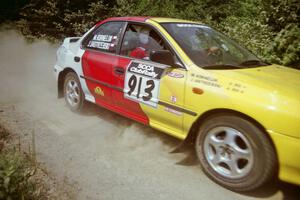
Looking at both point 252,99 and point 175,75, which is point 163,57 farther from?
point 252,99

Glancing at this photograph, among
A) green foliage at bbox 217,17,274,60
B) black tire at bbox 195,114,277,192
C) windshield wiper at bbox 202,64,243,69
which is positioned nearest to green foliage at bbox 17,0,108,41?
green foliage at bbox 217,17,274,60

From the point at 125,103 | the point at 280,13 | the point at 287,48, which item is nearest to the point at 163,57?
the point at 125,103

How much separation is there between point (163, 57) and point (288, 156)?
172 cm

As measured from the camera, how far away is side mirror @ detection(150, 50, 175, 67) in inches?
151

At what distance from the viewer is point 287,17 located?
7312 mm

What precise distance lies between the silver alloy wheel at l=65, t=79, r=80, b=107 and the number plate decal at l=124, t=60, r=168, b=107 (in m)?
1.44

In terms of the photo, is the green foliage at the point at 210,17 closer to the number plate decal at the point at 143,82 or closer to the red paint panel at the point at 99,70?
the number plate decal at the point at 143,82

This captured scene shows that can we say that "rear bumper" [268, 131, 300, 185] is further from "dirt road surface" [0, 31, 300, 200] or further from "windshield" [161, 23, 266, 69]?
"windshield" [161, 23, 266, 69]

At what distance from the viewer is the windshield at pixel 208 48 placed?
12.8ft

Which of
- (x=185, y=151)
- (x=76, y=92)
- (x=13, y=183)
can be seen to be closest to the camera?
(x=13, y=183)

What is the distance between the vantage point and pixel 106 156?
411 centimetres

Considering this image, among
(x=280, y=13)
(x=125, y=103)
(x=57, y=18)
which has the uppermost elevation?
(x=280, y=13)

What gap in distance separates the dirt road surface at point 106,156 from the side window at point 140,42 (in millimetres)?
1150

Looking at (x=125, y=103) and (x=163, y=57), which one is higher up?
(x=163, y=57)
